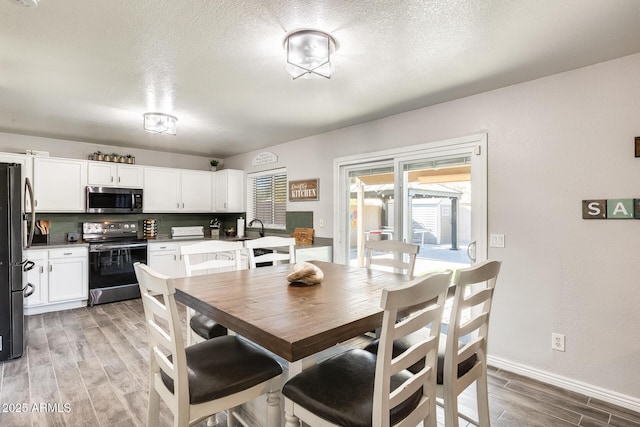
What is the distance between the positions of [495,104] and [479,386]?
2.21 m

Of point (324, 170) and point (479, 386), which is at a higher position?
point (324, 170)

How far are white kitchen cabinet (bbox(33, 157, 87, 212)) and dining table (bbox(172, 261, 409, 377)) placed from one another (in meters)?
3.60

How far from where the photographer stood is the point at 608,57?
7.07ft

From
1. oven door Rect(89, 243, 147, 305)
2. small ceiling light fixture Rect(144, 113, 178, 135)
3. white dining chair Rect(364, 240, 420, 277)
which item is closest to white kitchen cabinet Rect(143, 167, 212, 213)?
oven door Rect(89, 243, 147, 305)

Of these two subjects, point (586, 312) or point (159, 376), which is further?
point (586, 312)

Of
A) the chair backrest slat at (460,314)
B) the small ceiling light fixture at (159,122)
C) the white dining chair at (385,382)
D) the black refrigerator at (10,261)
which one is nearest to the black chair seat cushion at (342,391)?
the white dining chair at (385,382)

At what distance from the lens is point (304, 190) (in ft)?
14.9

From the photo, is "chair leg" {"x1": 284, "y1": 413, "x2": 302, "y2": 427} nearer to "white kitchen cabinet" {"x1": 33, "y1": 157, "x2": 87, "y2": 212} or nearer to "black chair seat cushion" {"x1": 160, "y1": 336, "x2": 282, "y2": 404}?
"black chair seat cushion" {"x1": 160, "y1": 336, "x2": 282, "y2": 404}

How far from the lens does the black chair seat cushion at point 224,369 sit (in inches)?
51.1

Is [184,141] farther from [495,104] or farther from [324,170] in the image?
[495,104]

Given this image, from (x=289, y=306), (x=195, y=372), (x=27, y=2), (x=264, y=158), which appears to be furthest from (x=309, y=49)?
(x=264, y=158)

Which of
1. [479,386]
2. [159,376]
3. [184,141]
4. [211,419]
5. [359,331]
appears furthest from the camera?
[184,141]

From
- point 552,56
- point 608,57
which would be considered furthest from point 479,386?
point 608,57

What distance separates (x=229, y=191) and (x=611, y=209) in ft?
16.4
